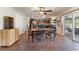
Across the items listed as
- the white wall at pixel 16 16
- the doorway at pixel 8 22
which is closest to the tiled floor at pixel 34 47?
the white wall at pixel 16 16

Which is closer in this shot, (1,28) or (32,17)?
(1,28)

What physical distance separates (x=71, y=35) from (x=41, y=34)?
7.58 feet

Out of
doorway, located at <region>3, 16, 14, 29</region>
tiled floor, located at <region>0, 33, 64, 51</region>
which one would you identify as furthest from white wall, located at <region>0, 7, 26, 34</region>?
tiled floor, located at <region>0, 33, 64, 51</region>

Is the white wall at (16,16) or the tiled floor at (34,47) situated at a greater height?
the white wall at (16,16)

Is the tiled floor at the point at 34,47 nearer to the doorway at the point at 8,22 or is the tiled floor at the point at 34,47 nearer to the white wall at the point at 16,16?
the white wall at the point at 16,16

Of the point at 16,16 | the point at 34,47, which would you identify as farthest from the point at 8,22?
the point at 34,47

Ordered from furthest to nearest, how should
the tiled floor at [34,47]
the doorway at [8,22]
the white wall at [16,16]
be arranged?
the doorway at [8,22]
the white wall at [16,16]
the tiled floor at [34,47]

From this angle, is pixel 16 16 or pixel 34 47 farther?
pixel 16 16

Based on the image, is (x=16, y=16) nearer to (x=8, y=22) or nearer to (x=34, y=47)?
A: (x=8, y=22)

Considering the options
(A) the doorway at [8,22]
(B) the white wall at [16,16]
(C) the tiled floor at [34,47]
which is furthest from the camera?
(A) the doorway at [8,22]

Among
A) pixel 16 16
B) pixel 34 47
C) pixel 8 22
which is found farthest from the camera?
pixel 16 16
